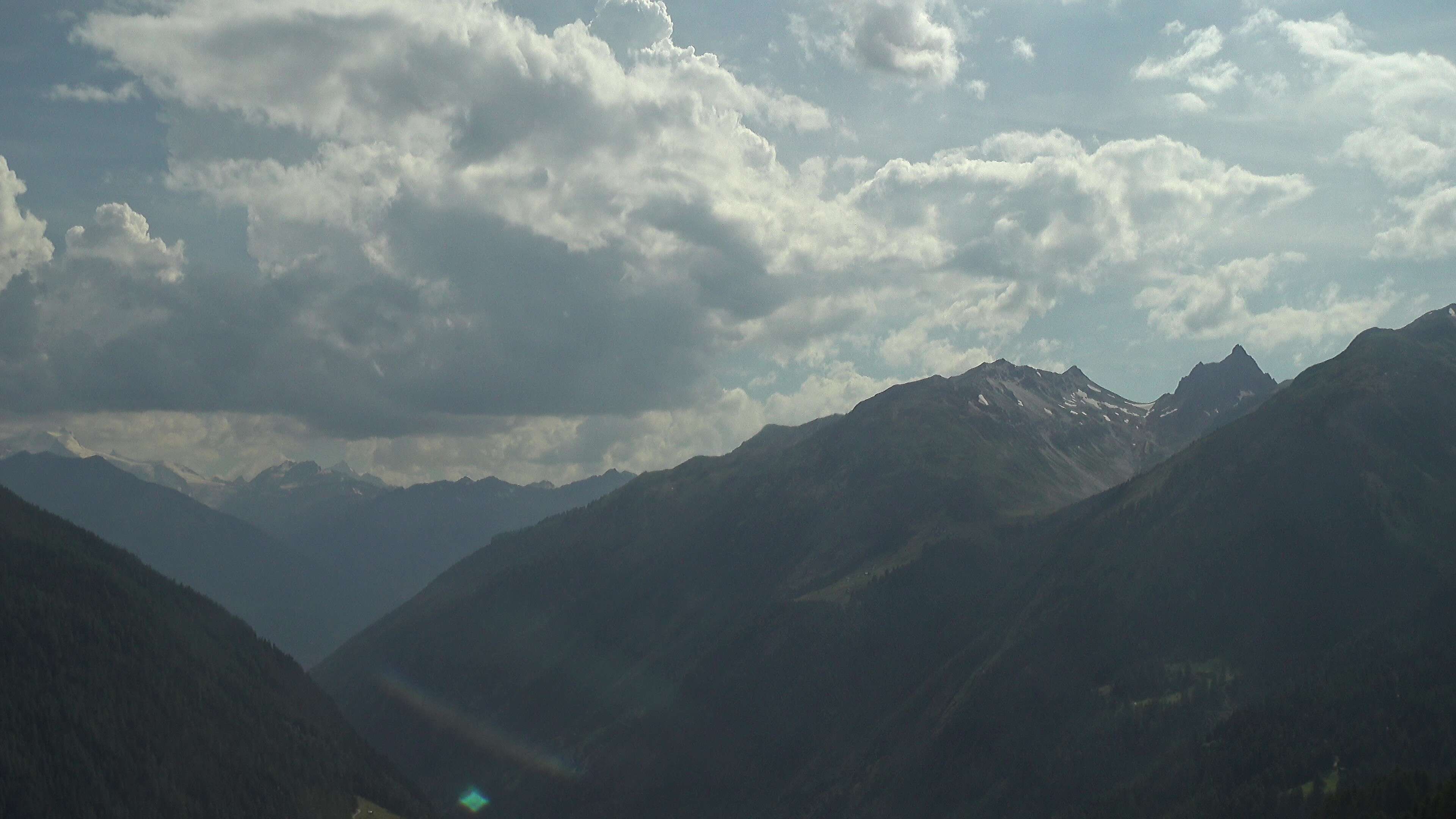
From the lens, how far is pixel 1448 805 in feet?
437

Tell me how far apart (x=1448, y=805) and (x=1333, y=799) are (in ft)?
171

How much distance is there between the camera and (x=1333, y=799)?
593ft

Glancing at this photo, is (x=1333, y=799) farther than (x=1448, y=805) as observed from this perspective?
Yes

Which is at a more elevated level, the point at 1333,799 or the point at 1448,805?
the point at 1448,805
